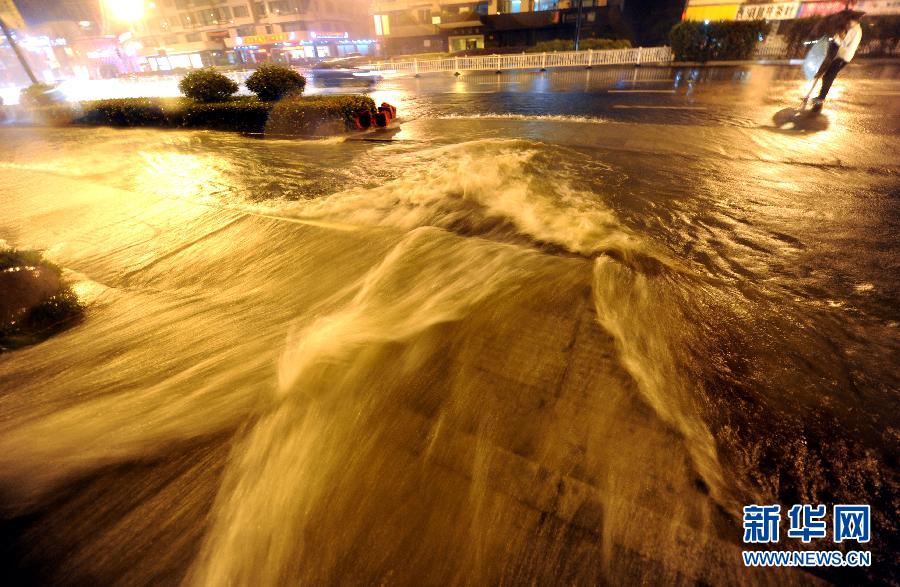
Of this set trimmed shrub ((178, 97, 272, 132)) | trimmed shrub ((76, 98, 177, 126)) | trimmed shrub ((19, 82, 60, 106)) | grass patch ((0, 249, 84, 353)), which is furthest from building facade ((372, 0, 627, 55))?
grass patch ((0, 249, 84, 353))

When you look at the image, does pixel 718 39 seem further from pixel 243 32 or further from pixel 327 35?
pixel 243 32

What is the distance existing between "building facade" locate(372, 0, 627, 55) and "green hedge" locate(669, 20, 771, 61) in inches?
506

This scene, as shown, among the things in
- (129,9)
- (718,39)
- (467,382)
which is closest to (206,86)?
(467,382)

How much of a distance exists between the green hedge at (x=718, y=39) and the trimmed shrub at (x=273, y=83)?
64.0ft

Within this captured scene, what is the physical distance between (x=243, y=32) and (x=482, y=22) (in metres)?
48.9

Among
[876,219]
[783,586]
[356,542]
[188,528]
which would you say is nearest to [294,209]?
[188,528]

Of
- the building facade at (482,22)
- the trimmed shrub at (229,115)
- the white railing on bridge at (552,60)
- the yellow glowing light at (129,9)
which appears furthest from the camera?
the yellow glowing light at (129,9)

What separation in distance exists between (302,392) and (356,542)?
130 cm

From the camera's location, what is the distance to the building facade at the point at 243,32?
56969mm

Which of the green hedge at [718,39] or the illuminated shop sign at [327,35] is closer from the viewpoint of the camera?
the green hedge at [718,39]

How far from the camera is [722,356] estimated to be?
2.88 metres

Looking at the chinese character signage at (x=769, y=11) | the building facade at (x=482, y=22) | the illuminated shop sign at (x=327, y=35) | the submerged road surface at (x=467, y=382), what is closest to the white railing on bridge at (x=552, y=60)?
the chinese character signage at (x=769, y=11)

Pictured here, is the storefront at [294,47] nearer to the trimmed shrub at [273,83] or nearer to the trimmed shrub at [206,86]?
the trimmed shrub at [206,86]

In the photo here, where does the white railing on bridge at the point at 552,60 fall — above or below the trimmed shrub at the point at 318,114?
above
